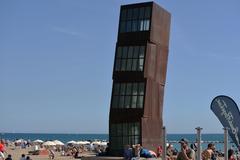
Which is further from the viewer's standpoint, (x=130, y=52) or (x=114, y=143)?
(x=114, y=143)

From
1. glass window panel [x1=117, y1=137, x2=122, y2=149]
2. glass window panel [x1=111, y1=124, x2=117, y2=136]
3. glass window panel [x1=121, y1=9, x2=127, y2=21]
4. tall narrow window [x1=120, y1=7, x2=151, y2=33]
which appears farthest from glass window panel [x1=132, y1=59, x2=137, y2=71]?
glass window panel [x1=117, y1=137, x2=122, y2=149]

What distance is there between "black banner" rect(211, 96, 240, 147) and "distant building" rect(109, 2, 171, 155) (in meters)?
16.6

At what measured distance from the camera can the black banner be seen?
14.7 metres

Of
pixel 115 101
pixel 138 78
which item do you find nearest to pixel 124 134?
pixel 115 101

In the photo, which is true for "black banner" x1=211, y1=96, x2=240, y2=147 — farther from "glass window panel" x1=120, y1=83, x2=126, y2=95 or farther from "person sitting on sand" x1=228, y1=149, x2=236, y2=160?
"glass window panel" x1=120, y1=83, x2=126, y2=95

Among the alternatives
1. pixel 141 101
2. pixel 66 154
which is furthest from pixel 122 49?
pixel 66 154

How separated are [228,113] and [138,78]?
17.2 metres

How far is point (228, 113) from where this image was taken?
14.8 meters

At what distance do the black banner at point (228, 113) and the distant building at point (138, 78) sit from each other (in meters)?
16.6

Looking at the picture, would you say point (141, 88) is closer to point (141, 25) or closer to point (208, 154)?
point (141, 25)

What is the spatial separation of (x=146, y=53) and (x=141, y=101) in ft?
9.00

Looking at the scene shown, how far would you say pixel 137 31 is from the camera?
32.2m

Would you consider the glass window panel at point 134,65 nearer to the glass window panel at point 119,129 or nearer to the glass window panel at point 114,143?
the glass window panel at point 119,129

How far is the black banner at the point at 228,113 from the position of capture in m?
14.7
